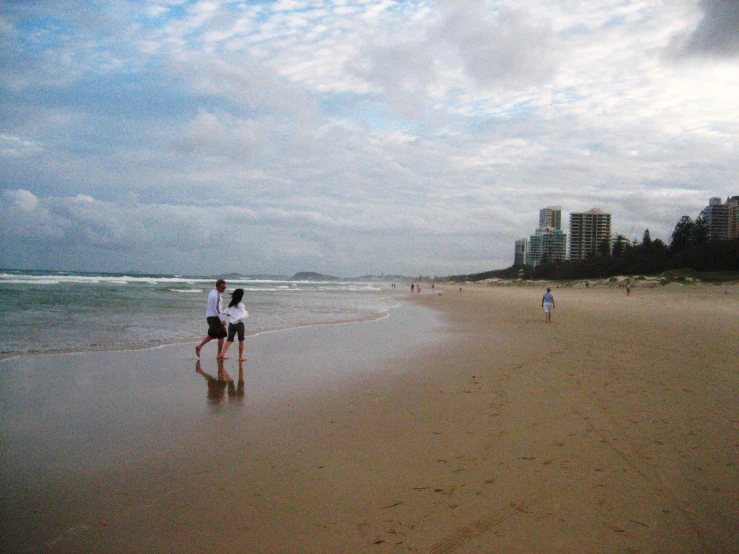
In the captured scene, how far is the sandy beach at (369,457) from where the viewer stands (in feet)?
10.9

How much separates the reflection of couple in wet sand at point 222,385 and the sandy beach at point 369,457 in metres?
0.08

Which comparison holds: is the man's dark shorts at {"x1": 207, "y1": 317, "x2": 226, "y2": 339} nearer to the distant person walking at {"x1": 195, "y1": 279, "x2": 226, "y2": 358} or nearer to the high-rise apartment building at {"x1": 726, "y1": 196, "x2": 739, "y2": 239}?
the distant person walking at {"x1": 195, "y1": 279, "x2": 226, "y2": 358}

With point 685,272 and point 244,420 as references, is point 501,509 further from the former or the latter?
point 685,272

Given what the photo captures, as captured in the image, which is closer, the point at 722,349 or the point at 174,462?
the point at 174,462

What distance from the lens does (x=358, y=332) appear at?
1572 cm

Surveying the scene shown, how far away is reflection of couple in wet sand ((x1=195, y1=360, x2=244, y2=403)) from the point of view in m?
7.09

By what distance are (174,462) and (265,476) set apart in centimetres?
103

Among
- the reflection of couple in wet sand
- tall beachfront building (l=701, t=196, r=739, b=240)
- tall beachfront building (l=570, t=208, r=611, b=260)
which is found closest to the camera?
the reflection of couple in wet sand

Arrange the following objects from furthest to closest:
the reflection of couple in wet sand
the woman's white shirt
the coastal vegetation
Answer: the coastal vegetation → the woman's white shirt → the reflection of couple in wet sand

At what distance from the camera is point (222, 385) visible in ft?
25.7

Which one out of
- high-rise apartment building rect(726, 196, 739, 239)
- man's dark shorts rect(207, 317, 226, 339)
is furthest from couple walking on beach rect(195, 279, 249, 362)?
high-rise apartment building rect(726, 196, 739, 239)

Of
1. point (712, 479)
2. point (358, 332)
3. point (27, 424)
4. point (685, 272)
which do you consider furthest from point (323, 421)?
point (685, 272)

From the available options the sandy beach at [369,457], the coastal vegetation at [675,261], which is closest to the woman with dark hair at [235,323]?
the sandy beach at [369,457]

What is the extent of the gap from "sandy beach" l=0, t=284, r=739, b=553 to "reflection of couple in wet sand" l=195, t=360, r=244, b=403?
0.08 meters
